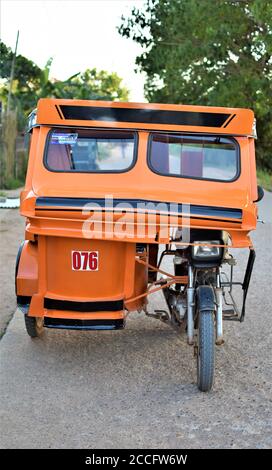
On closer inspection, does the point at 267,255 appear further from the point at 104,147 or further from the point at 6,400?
the point at 6,400

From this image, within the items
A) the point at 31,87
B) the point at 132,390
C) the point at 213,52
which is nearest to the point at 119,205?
the point at 132,390

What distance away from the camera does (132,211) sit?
4.74 meters

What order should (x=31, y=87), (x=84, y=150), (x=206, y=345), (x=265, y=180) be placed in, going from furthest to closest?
(x=31, y=87), (x=265, y=180), (x=84, y=150), (x=206, y=345)

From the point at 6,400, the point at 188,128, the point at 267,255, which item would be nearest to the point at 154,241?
the point at 188,128

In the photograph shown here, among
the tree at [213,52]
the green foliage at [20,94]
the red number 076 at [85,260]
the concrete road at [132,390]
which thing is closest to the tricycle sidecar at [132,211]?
the red number 076 at [85,260]

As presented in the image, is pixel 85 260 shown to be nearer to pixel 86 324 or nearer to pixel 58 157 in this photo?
pixel 86 324

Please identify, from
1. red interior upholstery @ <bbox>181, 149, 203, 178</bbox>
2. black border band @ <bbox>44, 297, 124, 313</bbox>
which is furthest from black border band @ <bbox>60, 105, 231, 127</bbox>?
black border band @ <bbox>44, 297, 124, 313</bbox>

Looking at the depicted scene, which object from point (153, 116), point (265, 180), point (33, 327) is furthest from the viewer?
point (265, 180)

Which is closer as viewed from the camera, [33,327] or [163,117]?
[163,117]

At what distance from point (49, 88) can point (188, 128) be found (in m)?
19.7

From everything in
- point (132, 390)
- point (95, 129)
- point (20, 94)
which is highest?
point (20, 94)

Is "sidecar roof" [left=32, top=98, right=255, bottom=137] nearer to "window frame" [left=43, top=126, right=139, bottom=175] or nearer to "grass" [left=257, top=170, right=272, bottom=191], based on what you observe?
"window frame" [left=43, top=126, right=139, bottom=175]

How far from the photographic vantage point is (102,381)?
197 inches

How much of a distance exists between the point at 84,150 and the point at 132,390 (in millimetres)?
1951
